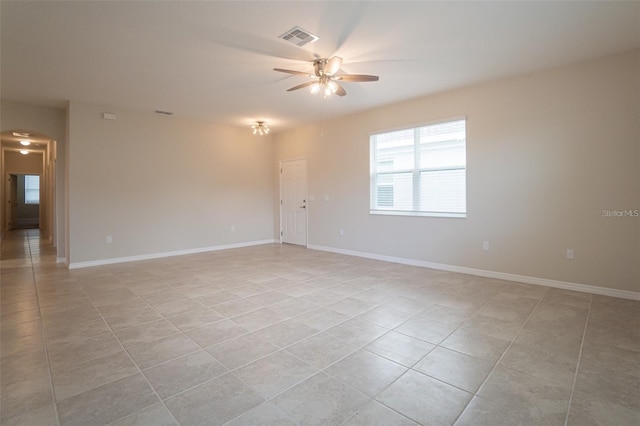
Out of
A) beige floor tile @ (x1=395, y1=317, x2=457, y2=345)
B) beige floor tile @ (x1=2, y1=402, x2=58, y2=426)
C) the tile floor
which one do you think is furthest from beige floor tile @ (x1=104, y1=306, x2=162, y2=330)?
beige floor tile @ (x1=395, y1=317, x2=457, y2=345)

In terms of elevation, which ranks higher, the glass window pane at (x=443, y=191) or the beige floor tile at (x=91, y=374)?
the glass window pane at (x=443, y=191)

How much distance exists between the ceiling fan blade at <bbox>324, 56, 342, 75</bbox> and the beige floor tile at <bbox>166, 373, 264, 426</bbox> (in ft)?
10.3

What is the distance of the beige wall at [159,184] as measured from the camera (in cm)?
530

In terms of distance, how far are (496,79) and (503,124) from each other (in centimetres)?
64

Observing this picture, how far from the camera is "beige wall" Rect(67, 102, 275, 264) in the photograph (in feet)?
17.4

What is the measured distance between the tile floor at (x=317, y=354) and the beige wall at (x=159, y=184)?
64.1 inches

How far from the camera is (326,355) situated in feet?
7.48

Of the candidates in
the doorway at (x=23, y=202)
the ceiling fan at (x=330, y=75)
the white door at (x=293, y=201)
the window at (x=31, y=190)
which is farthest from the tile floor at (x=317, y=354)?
the window at (x=31, y=190)

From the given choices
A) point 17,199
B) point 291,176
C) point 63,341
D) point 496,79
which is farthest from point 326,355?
point 17,199

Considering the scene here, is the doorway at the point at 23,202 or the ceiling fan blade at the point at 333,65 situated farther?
the doorway at the point at 23,202

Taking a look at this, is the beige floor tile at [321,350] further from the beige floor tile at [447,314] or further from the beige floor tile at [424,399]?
the beige floor tile at [447,314]

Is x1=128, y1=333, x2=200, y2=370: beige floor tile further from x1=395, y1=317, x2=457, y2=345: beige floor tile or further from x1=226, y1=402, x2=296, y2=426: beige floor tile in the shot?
x1=395, y1=317, x2=457, y2=345: beige floor tile

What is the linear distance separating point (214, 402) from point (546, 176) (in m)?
4.47

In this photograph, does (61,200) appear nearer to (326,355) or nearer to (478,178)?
(326,355)
